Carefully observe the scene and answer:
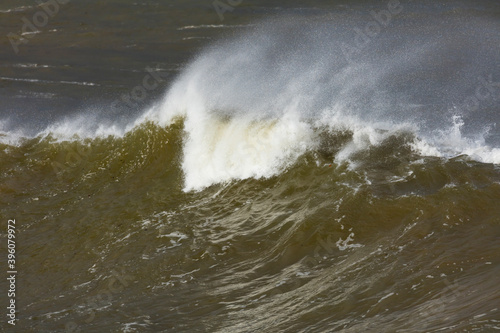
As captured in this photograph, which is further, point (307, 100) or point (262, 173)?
point (307, 100)

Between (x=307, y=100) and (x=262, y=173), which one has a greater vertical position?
(x=307, y=100)

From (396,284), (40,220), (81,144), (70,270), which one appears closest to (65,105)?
(81,144)

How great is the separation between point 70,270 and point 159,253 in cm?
128

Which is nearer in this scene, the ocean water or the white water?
the ocean water

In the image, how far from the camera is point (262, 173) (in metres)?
11.1

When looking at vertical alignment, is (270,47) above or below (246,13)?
below

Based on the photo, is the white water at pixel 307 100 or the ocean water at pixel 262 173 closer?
the ocean water at pixel 262 173

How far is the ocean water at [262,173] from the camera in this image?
7816 mm

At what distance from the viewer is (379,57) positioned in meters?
14.4

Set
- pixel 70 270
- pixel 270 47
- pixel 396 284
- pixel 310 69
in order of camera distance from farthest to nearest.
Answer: pixel 270 47
pixel 310 69
pixel 70 270
pixel 396 284

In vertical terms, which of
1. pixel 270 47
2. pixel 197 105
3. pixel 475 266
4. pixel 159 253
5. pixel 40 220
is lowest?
pixel 475 266

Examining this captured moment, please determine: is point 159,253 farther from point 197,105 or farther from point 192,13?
point 192,13

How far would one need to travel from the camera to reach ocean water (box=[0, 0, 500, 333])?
7.82m

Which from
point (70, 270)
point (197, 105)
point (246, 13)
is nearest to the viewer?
point (70, 270)
